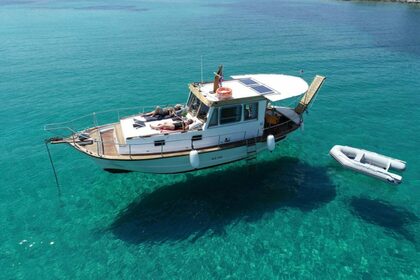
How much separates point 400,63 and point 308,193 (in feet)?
96.3

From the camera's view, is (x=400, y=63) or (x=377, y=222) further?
(x=400, y=63)

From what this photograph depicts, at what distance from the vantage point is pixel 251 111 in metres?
17.2

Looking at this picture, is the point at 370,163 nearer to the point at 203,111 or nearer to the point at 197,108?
the point at 203,111

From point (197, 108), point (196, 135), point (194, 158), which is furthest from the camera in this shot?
point (197, 108)

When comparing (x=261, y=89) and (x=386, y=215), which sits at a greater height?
(x=261, y=89)

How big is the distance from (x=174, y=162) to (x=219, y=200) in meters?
3.47

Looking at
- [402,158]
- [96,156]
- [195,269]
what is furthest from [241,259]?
[402,158]

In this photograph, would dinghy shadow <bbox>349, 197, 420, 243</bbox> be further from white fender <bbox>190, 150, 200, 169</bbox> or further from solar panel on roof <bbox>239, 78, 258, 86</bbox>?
solar panel on roof <bbox>239, 78, 258, 86</bbox>

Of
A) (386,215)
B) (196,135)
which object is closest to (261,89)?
(196,135)

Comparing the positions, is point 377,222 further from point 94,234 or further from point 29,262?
point 29,262

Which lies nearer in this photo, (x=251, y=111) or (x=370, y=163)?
(x=251, y=111)

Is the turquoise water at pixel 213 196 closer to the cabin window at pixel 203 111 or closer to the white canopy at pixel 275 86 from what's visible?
the cabin window at pixel 203 111

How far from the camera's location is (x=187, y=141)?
16.3 m

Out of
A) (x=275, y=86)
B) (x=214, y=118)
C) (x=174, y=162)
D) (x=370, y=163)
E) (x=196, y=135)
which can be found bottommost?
(x=370, y=163)
